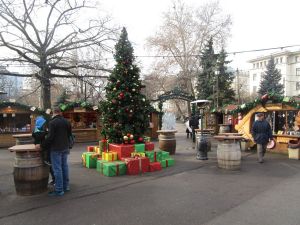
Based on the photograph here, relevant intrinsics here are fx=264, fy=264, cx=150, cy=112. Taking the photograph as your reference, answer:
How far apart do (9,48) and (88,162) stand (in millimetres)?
13724

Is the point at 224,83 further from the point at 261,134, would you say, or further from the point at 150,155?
the point at 150,155

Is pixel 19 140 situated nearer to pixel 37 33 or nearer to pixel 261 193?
pixel 261 193

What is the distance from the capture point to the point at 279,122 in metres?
12.5

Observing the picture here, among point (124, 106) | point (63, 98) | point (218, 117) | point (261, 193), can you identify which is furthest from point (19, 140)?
point (63, 98)

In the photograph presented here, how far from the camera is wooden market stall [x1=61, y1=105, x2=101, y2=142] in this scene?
17047 mm

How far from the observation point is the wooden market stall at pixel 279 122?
441 inches

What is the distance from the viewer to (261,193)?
576cm

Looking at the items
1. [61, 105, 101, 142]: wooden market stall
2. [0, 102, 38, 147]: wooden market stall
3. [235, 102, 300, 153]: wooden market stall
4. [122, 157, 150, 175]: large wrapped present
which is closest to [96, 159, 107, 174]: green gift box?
[122, 157, 150, 175]: large wrapped present

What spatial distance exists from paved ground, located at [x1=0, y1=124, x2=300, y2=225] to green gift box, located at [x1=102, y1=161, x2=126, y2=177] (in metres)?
0.24

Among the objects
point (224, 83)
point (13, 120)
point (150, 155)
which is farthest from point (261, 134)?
point (224, 83)

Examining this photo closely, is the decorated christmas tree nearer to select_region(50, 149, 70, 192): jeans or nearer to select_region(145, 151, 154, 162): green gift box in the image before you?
select_region(145, 151, 154, 162): green gift box

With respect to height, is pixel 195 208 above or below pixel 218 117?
below

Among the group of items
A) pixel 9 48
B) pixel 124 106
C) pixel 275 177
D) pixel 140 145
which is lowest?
pixel 275 177

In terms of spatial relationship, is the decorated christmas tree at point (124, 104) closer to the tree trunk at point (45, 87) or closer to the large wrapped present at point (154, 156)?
the large wrapped present at point (154, 156)
